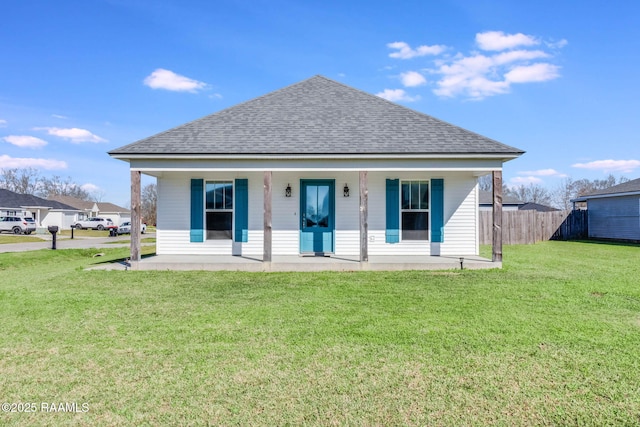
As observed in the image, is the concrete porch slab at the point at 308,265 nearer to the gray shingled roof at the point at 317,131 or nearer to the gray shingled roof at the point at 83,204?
the gray shingled roof at the point at 317,131

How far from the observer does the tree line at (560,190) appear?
167 ft

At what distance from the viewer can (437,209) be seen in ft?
33.3

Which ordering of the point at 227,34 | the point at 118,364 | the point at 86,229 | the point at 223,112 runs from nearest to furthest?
the point at 118,364 < the point at 223,112 < the point at 227,34 < the point at 86,229

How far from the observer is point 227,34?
12688mm

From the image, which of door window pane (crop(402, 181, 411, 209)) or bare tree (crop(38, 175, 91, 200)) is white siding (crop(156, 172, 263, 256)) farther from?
bare tree (crop(38, 175, 91, 200))

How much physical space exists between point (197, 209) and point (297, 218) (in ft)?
9.50

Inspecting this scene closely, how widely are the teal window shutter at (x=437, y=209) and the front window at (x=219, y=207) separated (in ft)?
19.3

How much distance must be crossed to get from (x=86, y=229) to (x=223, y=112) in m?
35.7

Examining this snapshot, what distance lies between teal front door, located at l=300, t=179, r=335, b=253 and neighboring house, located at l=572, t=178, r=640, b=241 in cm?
1686

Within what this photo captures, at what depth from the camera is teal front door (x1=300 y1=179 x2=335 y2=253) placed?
398 inches

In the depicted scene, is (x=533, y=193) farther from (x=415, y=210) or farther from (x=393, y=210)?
(x=393, y=210)

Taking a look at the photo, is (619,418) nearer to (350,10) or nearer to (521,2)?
(521,2)

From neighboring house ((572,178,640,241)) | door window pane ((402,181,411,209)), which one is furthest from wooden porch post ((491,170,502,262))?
neighboring house ((572,178,640,241))

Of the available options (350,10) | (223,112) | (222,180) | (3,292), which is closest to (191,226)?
(222,180)
